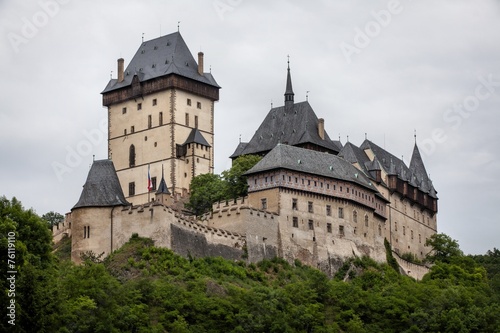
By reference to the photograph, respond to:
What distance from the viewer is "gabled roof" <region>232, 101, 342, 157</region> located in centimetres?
11306

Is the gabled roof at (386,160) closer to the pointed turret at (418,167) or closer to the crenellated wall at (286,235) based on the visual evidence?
the pointed turret at (418,167)

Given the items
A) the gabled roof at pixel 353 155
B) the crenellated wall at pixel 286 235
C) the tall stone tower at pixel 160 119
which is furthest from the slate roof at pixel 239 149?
the crenellated wall at pixel 286 235

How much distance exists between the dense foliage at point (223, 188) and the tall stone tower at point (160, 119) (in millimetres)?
4344

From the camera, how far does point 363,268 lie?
10344 cm

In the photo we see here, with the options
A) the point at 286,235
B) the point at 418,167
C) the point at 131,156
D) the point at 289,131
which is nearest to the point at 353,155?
the point at 289,131

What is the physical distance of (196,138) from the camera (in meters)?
116

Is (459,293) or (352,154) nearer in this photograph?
(459,293)

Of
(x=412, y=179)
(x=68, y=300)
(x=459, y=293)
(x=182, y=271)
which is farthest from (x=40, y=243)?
(x=412, y=179)

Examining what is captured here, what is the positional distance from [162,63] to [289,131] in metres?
12.0

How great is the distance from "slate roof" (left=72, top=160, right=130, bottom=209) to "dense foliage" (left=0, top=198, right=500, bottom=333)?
388 centimetres

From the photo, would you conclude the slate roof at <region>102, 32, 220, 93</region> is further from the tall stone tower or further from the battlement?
the battlement

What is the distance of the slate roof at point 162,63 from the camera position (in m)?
117

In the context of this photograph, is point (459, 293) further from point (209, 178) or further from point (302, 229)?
point (209, 178)

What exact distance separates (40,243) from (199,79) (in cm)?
4213
